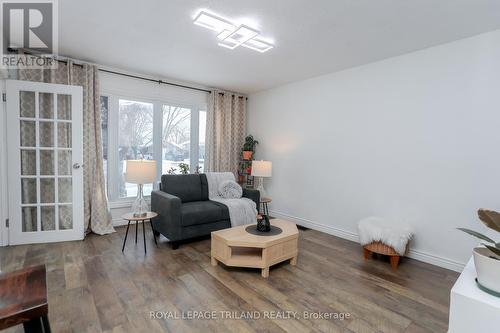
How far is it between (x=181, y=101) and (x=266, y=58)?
1.97 meters

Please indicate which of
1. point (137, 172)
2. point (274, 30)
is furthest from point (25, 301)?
point (274, 30)

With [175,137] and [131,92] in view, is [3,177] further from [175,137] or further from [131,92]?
[175,137]

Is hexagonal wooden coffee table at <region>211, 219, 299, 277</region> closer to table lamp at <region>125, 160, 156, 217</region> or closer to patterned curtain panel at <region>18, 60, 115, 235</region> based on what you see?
table lamp at <region>125, 160, 156, 217</region>

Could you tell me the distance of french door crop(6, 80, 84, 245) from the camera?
3088 mm

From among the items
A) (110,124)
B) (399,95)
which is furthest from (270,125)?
(110,124)

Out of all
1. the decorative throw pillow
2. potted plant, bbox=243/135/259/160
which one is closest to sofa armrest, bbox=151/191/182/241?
the decorative throw pillow

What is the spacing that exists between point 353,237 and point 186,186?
256cm

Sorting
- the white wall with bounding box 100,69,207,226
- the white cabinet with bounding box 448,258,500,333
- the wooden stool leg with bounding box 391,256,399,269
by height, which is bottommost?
the wooden stool leg with bounding box 391,256,399,269

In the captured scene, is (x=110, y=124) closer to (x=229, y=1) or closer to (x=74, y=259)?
(x=74, y=259)

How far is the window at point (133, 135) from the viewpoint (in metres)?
4.08

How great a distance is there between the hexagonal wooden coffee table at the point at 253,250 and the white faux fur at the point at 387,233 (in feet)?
2.81

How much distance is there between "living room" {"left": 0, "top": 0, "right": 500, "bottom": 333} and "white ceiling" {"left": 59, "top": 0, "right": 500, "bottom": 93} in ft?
0.07

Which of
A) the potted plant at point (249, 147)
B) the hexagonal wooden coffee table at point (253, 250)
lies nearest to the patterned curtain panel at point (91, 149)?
the hexagonal wooden coffee table at point (253, 250)

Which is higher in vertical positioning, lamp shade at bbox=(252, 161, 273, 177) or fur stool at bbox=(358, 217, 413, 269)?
lamp shade at bbox=(252, 161, 273, 177)
